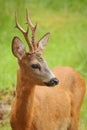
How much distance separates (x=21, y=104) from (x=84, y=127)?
2734 mm

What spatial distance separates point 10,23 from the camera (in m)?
18.0

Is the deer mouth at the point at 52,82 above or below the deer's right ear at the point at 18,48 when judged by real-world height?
below

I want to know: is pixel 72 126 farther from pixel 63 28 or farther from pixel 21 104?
pixel 63 28

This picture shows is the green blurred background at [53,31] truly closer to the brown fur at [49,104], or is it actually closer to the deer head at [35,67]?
the brown fur at [49,104]

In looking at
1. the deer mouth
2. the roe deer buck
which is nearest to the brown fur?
the roe deer buck

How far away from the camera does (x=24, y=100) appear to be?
9703mm

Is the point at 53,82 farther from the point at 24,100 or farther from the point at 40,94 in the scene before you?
the point at 40,94

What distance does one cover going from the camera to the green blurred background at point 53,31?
15617 mm

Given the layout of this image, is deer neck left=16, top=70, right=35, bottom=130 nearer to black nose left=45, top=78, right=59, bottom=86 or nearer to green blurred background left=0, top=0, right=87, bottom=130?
black nose left=45, top=78, right=59, bottom=86

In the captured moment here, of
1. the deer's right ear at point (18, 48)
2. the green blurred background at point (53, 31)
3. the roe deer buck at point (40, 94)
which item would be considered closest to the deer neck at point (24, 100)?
the roe deer buck at point (40, 94)

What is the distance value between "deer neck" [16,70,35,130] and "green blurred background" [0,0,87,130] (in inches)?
144

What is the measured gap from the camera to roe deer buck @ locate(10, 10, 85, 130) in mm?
9648

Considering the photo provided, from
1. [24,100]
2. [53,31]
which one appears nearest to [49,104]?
[24,100]

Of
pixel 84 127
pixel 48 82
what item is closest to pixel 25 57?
pixel 48 82
